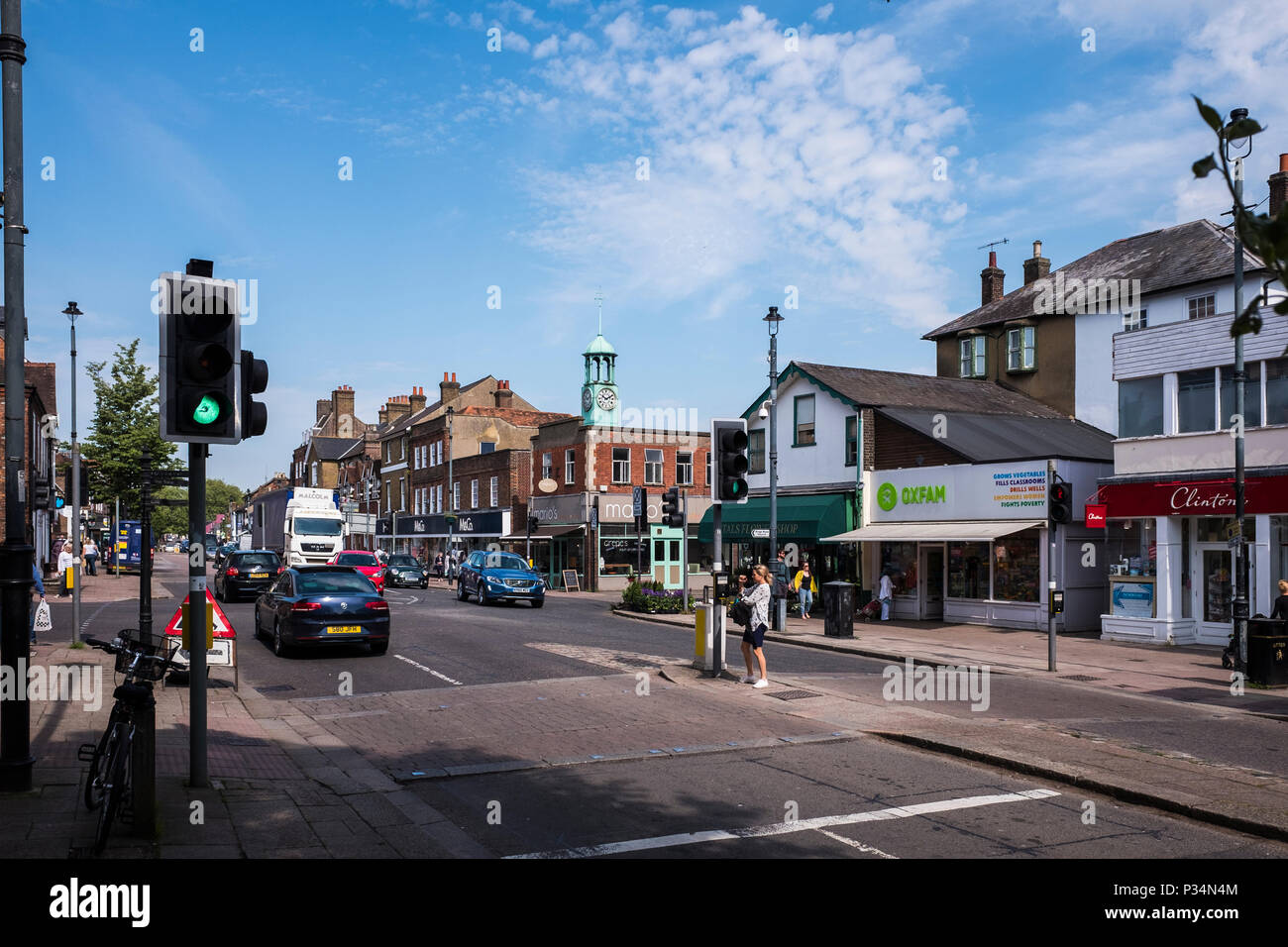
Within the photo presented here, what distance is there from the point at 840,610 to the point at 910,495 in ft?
24.5

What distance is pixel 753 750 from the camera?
10.0 m

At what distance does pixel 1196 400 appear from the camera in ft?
71.9

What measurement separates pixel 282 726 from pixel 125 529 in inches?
2047

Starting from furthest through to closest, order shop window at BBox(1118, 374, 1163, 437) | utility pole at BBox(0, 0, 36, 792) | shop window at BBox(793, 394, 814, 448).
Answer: shop window at BBox(793, 394, 814, 448), shop window at BBox(1118, 374, 1163, 437), utility pole at BBox(0, 0, 36, 792)

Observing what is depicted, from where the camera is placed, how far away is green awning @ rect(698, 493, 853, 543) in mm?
30188

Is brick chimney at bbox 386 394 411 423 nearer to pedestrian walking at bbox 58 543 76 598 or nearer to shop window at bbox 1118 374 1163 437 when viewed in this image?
pedestrian walking at bbox 58 543 76 598

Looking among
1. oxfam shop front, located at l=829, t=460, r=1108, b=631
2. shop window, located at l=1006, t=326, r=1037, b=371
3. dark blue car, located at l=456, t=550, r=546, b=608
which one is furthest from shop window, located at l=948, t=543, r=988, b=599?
dark blue car, located at l=456, t=550, r=546, b=608

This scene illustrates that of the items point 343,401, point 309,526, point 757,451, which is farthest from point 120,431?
point 343,401

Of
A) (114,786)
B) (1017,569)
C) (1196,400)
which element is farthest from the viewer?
(1017,569)

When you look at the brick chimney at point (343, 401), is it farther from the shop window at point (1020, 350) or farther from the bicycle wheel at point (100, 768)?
the bicycle wheel at point (100, 768)

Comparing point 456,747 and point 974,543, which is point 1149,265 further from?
point 456,747

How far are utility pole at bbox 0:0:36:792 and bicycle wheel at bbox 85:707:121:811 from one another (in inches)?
30.0
